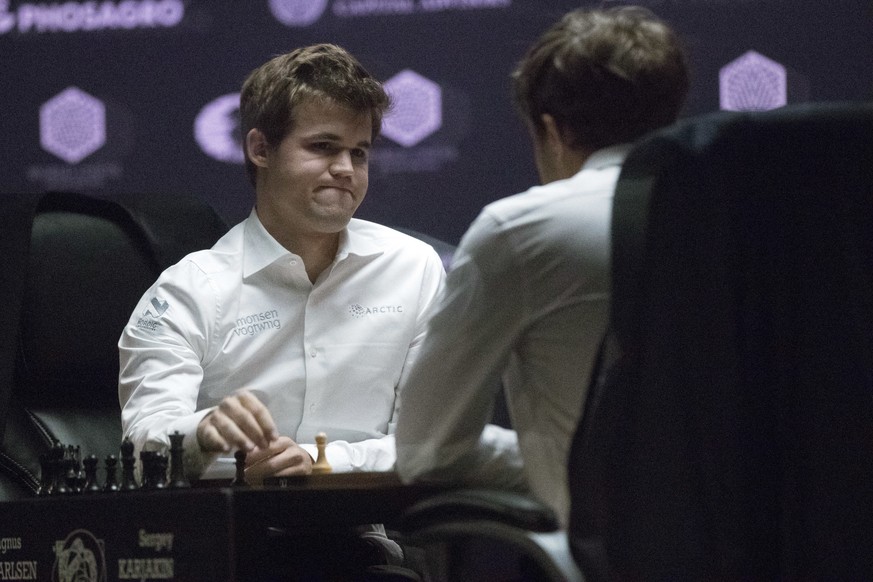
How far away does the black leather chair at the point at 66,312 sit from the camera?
2531mm

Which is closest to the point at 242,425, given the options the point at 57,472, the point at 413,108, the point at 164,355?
the point at 57,472

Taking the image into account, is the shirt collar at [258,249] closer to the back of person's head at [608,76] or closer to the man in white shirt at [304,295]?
the man in white shirt at [304,295]

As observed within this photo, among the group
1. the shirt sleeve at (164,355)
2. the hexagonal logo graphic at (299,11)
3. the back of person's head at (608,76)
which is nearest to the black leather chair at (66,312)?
the shirt sleeve at (164,355)

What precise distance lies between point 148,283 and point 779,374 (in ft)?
5.88

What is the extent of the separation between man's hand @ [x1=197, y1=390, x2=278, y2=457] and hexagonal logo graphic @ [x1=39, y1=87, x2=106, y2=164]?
1.84 m

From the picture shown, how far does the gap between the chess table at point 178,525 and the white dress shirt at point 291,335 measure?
2.34ft

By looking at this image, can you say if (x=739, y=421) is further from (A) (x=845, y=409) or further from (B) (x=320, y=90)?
(B) (x=320, y=90)

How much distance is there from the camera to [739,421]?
1191mm

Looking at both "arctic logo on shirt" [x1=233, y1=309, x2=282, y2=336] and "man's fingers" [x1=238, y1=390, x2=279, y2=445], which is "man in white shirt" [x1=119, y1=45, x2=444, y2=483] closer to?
"arctic logo on shirt" [x1=233, y1=309, x2=282, y2=336]

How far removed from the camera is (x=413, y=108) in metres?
3.34

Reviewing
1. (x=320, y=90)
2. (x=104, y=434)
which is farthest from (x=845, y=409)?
(x=104, y=434)

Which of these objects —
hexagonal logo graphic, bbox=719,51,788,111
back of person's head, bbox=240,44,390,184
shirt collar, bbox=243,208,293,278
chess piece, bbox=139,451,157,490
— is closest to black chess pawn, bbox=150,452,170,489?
chess piece, bbox=139,451,157,490

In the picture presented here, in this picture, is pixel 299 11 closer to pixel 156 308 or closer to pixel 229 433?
pixel 156 308

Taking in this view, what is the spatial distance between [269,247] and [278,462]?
700 millimetres
